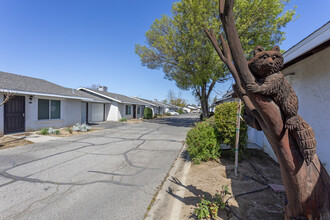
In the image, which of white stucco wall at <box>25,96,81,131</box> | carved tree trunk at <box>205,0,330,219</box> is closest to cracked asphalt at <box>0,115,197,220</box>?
carved tree trunk at <box>205,0,330,219</box>

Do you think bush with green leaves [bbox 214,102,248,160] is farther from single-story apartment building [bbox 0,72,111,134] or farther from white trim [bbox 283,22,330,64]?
single-story apartment building [bbox 0,72,111,134]

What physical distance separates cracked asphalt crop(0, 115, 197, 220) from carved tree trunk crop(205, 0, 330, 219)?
2.33 m

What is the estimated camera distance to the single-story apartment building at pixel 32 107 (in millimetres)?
9706

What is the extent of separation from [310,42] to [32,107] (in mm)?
14794

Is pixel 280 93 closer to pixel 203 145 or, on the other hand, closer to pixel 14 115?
pixel 203 145

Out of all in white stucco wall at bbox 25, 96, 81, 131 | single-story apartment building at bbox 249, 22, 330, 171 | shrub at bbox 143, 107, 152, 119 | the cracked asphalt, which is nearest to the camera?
the cracked asphalt

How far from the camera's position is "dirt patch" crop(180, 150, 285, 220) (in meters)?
2.61

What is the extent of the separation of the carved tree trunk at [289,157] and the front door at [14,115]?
43.1 feet

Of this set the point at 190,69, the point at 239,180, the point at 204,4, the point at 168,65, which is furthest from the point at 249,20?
the point at 239,180

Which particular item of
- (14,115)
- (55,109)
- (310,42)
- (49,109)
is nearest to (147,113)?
(55,109)

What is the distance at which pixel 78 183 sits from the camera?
3.91 meters

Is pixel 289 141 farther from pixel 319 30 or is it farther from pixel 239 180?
pixel 239 180

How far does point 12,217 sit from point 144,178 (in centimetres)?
257

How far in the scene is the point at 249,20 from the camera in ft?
42.5
